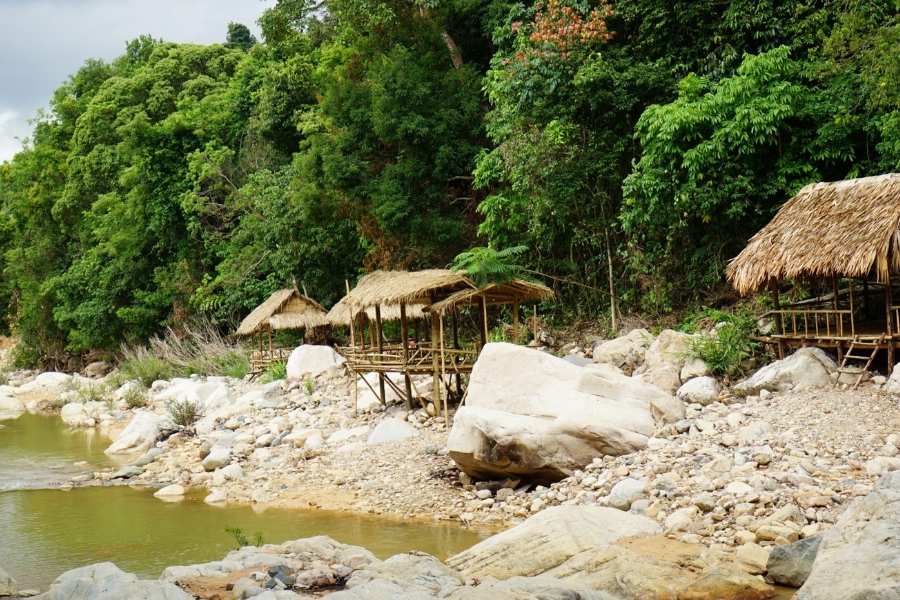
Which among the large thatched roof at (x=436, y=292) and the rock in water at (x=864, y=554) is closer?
the rock in water at (x=864, y=554)

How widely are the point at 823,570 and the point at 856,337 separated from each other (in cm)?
646

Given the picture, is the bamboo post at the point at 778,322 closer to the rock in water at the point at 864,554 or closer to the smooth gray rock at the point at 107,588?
the rock in water at the point at 864,554

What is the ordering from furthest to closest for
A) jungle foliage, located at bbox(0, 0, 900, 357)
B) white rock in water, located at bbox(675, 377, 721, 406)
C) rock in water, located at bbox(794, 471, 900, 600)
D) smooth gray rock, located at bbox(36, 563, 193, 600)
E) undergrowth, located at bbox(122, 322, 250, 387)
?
undergrowth, located at bbox(122, 322, 250, 387)
jungle foliage, located at bbox(0, 0, 900, 357)
white rock in water, located at bbox(675, 377, 721, 406)
smooth gray rock, located at bbox(36, 563, 193, 600)
rock in water, located at bbox(794, 471, 900, 600)

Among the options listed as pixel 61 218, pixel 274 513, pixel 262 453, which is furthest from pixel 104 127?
pixel 274 513

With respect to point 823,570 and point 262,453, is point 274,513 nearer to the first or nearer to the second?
point 262,453

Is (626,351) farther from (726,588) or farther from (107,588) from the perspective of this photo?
(107,588)

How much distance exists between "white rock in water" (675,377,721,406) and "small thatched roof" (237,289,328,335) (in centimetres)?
1177

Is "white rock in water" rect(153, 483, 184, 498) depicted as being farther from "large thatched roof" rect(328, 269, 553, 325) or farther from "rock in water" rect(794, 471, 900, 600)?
"rock in water" rect(794, 471, 900, 600)

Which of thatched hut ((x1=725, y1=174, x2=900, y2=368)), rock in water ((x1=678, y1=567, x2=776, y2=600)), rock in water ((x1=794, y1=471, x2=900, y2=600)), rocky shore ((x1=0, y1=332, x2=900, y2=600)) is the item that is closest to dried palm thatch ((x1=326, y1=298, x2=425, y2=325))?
rocky shore ((x1=0, y1=332, x2=900, y2=600))

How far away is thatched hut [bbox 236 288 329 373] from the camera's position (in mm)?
21906

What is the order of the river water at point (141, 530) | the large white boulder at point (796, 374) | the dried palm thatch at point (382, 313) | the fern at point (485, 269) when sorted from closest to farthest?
the river water at point (141, 530)
the large white boulder at point (796, 374)
the fern at point (485, 269)
the dried palm thatch at point (382, 313)

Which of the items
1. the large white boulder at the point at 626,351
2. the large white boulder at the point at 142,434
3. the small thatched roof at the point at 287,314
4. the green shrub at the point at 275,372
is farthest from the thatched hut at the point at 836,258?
the small thatched roof at the point at 287,314

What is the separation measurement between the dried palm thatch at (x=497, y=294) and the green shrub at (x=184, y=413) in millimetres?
6662

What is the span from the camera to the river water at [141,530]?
8.95 metres
